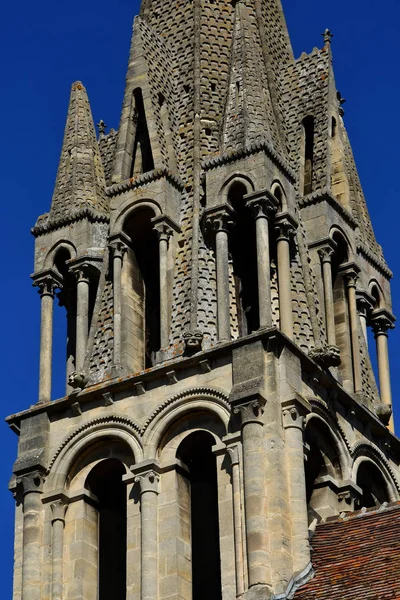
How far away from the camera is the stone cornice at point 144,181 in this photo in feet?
135

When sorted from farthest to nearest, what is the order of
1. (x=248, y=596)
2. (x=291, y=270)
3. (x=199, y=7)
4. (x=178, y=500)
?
1. (x=199, y=7)
2. (x=291, y=270)
3. (x=178, y=500)
4. (x=248, y=596)

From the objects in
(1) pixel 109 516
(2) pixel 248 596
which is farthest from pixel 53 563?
(2) pixel 248 596

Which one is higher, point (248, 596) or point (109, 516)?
point (109, 516)

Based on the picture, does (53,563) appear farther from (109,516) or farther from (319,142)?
(319,142)

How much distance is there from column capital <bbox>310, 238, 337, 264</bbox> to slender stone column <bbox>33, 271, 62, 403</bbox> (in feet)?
16.5

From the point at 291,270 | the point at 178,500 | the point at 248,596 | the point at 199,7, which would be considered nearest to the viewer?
the point at 248,596

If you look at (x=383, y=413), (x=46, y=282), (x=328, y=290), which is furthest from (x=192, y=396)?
(x=46, y=282)

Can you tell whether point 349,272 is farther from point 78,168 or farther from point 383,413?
point 78,168

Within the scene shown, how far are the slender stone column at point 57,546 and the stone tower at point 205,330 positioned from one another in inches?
Answer: 1.3

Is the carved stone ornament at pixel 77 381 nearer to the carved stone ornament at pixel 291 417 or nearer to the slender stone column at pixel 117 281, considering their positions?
the slender stone column at pixel 117 281

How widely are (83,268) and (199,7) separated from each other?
6.52 m

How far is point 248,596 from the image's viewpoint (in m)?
34.5

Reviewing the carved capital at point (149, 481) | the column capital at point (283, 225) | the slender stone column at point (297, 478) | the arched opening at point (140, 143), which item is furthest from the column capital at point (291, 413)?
the arched opening at point (140, 143)

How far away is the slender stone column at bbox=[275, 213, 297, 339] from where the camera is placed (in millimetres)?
38906
